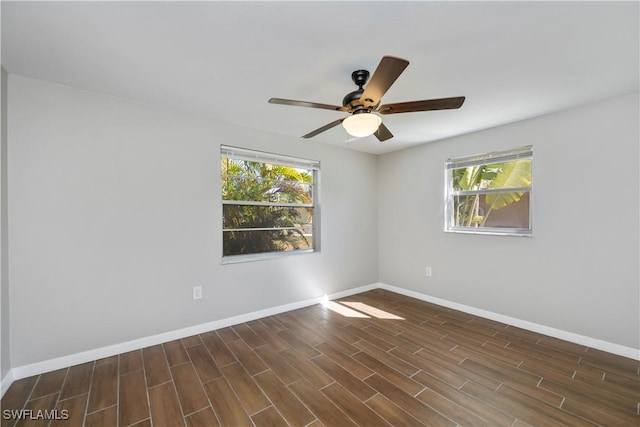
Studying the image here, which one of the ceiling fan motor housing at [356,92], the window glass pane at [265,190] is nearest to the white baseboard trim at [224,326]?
the window glass pane at [265,190]

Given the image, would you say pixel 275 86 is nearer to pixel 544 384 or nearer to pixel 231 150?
pixel 231 150

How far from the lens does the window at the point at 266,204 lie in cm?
315

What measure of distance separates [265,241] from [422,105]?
2378mm

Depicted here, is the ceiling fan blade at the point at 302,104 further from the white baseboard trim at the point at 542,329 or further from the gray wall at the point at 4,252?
the white baseboard trim at the point at 542,329

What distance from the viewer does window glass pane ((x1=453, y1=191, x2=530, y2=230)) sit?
304 cm

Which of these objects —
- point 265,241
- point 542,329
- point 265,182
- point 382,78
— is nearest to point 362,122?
point 382,78

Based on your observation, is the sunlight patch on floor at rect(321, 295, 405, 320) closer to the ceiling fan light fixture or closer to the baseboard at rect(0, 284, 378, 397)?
the baseboard at rect(0, 284, 378, 397)

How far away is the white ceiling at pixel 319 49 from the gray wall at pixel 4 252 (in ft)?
0.94

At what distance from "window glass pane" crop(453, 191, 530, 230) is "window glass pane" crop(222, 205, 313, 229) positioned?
2.02 metres

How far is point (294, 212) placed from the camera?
12.1 ft

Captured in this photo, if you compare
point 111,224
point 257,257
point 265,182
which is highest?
point 265,182

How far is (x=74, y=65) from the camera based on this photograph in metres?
1.91

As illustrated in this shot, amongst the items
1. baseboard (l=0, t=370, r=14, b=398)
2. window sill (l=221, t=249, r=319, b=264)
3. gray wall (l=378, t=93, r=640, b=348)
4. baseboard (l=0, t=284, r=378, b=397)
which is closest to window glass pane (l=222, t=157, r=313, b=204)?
window sill (l=221, t=249, r=319, b=264)

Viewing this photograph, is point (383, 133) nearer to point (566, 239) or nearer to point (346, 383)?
point (346, 383)
